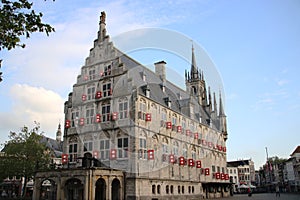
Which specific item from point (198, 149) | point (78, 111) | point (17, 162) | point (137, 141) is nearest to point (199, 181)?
point (198, 149)

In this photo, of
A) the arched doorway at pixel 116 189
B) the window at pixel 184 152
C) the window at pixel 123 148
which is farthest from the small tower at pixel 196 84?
the arched doorway at pixel 116 189

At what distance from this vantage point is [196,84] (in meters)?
62.2

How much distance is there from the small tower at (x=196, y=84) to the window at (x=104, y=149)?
31718 millimetres

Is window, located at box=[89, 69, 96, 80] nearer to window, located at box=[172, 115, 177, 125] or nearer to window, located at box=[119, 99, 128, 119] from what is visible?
window, located at box=[119, 99, 128, 119]

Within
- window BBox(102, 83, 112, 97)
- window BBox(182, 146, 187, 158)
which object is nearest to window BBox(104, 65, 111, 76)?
window BBox(102, 83, 112, 97)

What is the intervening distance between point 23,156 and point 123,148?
2049 cm

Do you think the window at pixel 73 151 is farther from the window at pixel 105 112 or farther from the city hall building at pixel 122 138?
the window at pixel 105 112

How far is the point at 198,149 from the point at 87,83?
63.9ft

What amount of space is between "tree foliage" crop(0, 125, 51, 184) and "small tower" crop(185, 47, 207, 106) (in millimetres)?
30679

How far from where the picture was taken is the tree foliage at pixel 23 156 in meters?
41.5

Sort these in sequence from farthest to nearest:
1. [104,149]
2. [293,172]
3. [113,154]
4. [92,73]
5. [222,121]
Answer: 1. [293,172]
2. [222,121]
3. [92,73]
4. [104,149]
5. [113,154]

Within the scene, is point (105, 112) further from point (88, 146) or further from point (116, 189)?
point (116, 189)

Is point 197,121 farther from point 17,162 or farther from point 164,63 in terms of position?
point 17,162

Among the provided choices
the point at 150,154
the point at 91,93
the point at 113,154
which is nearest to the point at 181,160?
the point at 150,154
